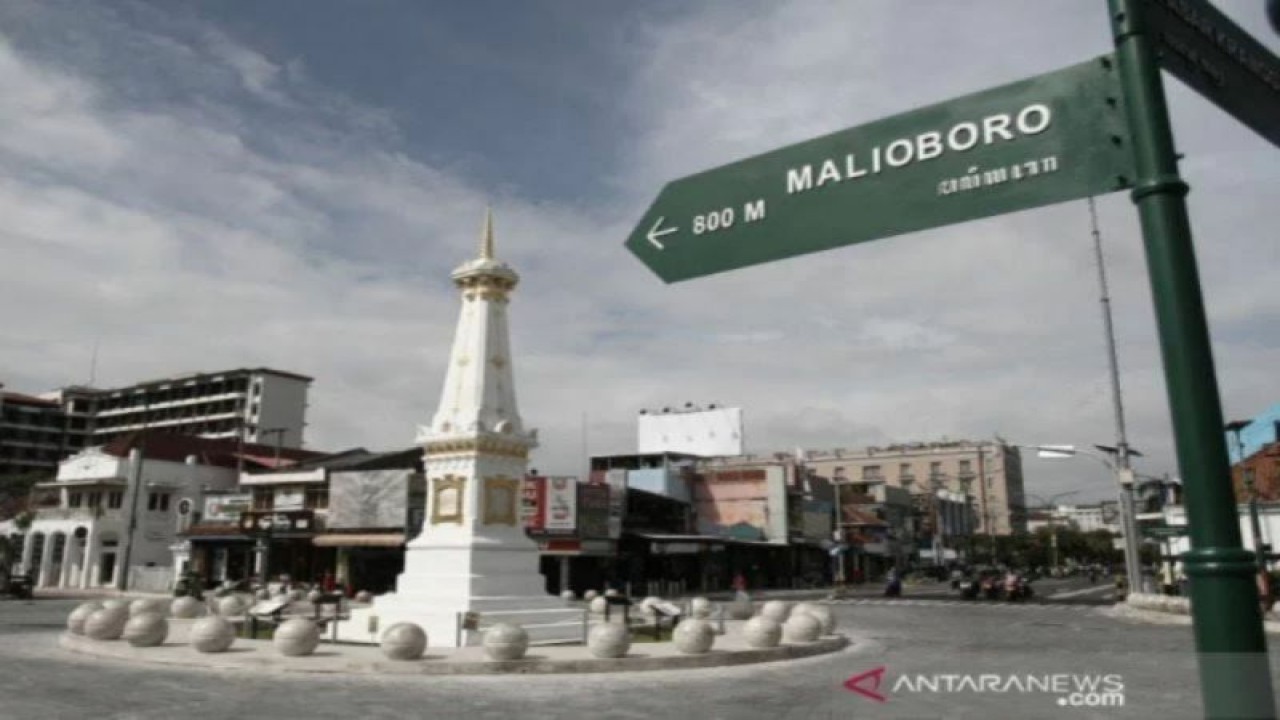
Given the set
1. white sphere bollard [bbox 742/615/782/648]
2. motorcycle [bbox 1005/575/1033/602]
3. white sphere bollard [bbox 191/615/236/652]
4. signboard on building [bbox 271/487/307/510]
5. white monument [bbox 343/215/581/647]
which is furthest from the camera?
signboard on building [bbox 271/487/307/510]

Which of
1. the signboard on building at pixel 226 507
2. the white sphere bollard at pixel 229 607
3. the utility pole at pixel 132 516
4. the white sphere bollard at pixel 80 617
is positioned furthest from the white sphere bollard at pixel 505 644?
the utility pole at pixel 132 516

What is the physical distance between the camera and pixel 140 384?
9381 cm

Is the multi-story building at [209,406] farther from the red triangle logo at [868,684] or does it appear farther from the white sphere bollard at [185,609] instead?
the red triangle logo at [868,684]

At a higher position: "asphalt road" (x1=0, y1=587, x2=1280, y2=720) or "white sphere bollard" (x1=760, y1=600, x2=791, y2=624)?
"white sphere bollard" (x1=760, y1=600, x2=791, y2=624)

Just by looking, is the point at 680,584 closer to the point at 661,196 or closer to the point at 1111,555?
the point at 661,196

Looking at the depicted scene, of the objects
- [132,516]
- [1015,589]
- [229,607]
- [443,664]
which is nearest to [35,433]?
[132,516]

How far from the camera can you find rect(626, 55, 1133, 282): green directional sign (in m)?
2.83

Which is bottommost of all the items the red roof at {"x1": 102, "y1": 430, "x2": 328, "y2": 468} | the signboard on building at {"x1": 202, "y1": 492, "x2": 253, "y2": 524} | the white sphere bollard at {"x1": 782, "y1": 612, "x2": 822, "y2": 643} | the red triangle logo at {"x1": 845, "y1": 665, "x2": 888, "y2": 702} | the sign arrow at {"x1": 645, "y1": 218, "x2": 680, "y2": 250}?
the red triangle logo at {"x1": 845, "y1": 665, "x2": 888, "y2": 702}

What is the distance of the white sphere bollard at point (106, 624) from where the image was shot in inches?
711

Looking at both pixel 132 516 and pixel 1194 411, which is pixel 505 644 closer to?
pixel 1194 411

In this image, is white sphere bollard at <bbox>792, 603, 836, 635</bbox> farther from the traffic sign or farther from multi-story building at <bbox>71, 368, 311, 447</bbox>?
multi-story building at <bbox>71, 368, 311, 447</bbox>

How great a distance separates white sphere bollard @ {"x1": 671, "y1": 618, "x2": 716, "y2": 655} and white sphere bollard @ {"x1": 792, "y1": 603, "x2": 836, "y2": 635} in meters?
3.71

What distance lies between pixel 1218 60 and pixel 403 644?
14.8 meters

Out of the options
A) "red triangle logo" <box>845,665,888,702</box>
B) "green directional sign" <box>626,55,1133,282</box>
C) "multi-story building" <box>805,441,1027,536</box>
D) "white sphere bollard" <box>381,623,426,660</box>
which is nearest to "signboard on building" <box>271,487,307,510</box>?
"white sphere bollard" <box>381,623,426,660</box>
